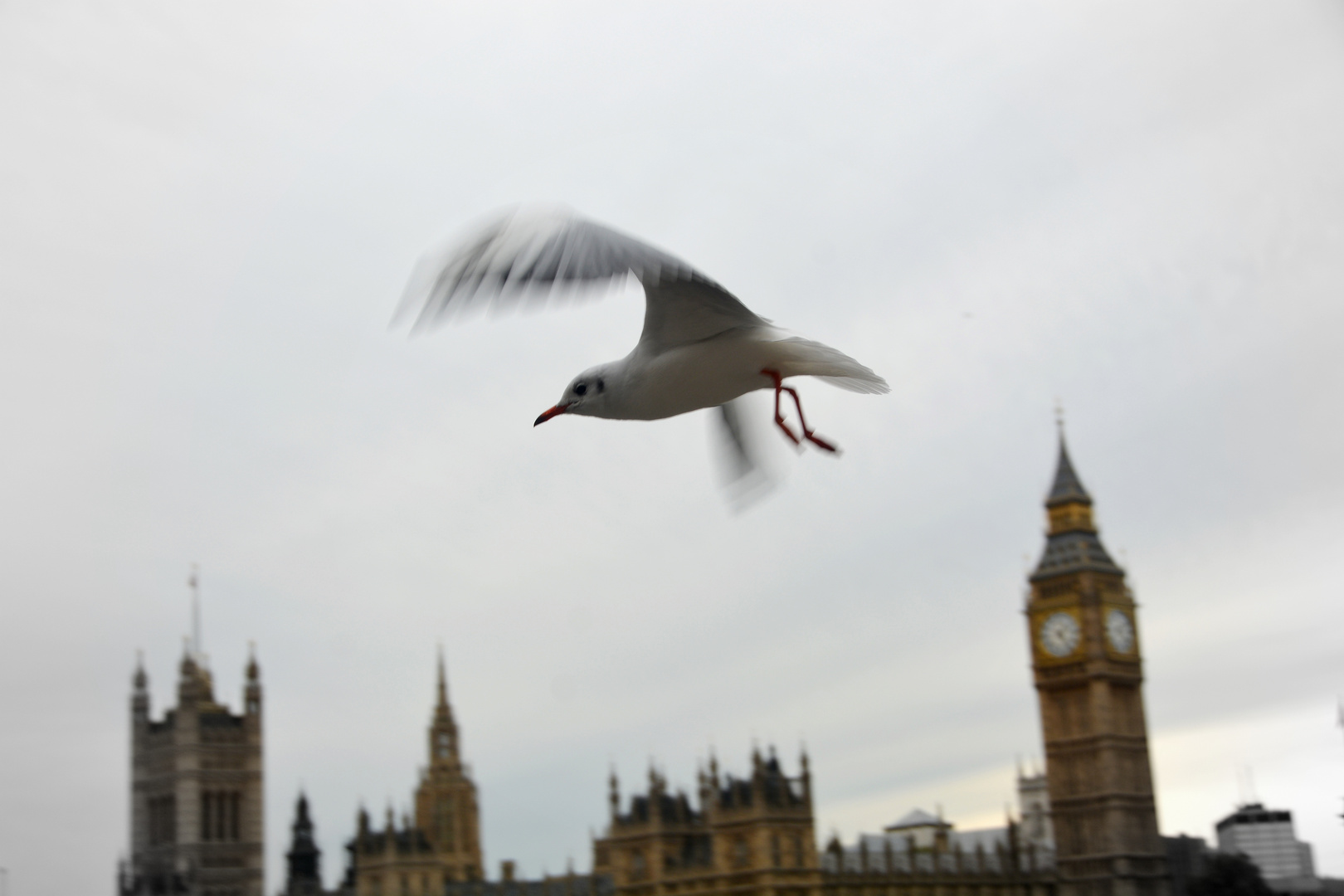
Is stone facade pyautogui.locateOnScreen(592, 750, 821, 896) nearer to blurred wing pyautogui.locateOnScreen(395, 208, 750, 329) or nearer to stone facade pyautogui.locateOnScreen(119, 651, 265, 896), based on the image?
stone facade pyautogui.locateOnScreen(119, 651, 265, 896)

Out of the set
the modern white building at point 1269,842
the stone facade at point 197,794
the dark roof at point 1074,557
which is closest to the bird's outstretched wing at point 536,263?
the dark roof at point 1074,557

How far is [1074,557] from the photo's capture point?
84000 mm

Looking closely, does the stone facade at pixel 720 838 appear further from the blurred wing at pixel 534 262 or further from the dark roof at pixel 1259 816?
the blurred wing at pixel 534 262

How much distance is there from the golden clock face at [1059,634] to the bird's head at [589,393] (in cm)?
8181

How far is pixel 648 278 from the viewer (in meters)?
3.66

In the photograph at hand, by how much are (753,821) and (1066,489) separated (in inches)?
1362

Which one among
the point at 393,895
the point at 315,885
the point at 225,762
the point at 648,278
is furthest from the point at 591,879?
the point at 648,278

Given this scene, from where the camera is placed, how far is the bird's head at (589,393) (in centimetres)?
473

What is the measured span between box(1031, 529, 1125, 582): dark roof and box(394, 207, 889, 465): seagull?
80.6 meters

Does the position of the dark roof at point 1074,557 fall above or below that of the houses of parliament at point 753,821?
above

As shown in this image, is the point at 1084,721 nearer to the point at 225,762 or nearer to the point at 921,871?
the point at 921,871

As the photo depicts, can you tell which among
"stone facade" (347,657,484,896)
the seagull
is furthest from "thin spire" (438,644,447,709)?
the seagull

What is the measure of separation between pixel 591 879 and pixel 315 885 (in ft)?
72.3

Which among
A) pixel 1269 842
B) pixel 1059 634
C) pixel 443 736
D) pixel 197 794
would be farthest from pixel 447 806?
pixel 1269 842
